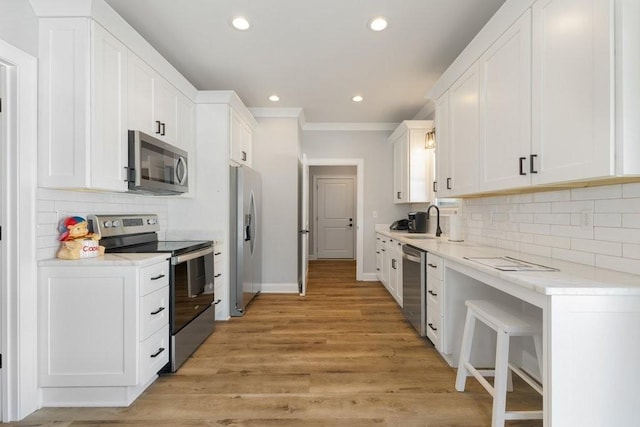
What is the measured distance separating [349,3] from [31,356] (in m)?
2.95

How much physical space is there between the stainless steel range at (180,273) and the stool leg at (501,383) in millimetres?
2040

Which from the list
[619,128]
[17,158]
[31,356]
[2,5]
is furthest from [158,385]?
[619,128]

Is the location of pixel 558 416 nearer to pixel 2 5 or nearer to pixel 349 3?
pixel 349 3

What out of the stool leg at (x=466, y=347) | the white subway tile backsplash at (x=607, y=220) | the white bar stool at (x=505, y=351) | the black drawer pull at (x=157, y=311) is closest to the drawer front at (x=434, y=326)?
the stool leg at (x=466, y=347)

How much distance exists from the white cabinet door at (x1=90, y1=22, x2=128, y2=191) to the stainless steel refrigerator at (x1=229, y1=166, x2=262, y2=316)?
4.42ft

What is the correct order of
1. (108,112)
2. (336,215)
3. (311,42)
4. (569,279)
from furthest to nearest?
1. (336,215)
2. (311,42)
3. (108,112)
4. (569,279)

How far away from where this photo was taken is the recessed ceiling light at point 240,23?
2391 mm

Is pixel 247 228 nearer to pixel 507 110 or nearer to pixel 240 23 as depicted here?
pixel 240 23

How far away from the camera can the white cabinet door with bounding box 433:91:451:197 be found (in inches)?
113

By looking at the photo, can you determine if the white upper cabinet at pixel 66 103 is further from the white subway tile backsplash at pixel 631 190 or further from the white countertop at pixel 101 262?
the white subway tile backsplash at pixel 631 190

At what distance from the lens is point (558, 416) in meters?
1.25

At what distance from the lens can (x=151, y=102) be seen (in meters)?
2.56

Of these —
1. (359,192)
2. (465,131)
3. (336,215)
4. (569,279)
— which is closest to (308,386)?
(569,279)

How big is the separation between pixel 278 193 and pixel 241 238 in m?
1.19
